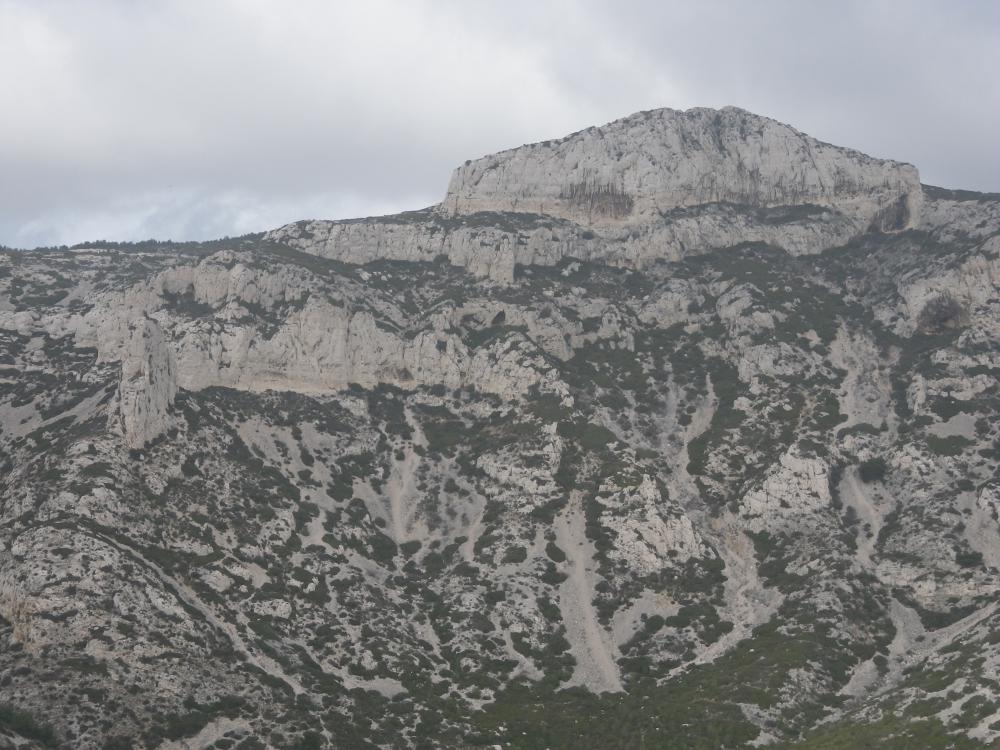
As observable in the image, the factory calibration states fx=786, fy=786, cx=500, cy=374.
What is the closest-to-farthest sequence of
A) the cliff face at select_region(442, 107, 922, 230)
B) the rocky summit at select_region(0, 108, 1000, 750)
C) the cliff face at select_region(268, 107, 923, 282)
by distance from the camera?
the rocky summit at select_region(0, 108, 1000, 750)
the cliff face at select_region(268, 107, 923, 282)
the cliff face at select_region(442, 107, 922, 230)

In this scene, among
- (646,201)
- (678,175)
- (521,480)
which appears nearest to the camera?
(521,480)

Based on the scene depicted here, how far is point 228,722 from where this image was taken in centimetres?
6122

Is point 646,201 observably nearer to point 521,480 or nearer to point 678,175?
point 678,175

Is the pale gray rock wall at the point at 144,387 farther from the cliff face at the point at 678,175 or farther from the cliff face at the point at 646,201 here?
the cliff face at the point at 678,175

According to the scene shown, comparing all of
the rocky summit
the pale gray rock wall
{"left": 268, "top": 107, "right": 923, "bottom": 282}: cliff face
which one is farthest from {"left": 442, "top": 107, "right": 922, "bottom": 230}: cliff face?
the pale gray rock wall

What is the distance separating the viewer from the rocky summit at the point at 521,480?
65750 millimetres

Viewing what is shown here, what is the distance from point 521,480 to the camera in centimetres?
10475

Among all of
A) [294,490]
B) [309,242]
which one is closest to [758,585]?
[294,490]

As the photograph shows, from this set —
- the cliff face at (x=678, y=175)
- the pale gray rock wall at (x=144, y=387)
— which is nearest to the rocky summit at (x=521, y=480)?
the pale gray rock wall at (x=144, y=387)

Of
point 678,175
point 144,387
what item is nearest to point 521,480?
point 144,387

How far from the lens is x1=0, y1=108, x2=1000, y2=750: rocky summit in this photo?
65.8 m

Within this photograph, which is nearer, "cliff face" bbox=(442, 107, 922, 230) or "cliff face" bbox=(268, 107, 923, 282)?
"cliff face" bbox=(268, 107, 923, 282)

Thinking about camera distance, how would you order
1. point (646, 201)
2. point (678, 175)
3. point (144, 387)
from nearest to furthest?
1. point (144, 387)
2. point (646, 201)
3. point (678, 175)

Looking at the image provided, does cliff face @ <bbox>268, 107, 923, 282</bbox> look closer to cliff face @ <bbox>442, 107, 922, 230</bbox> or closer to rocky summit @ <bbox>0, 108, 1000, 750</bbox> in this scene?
cliff face @ <bbox>442, 107, 922, 230</bbox>
